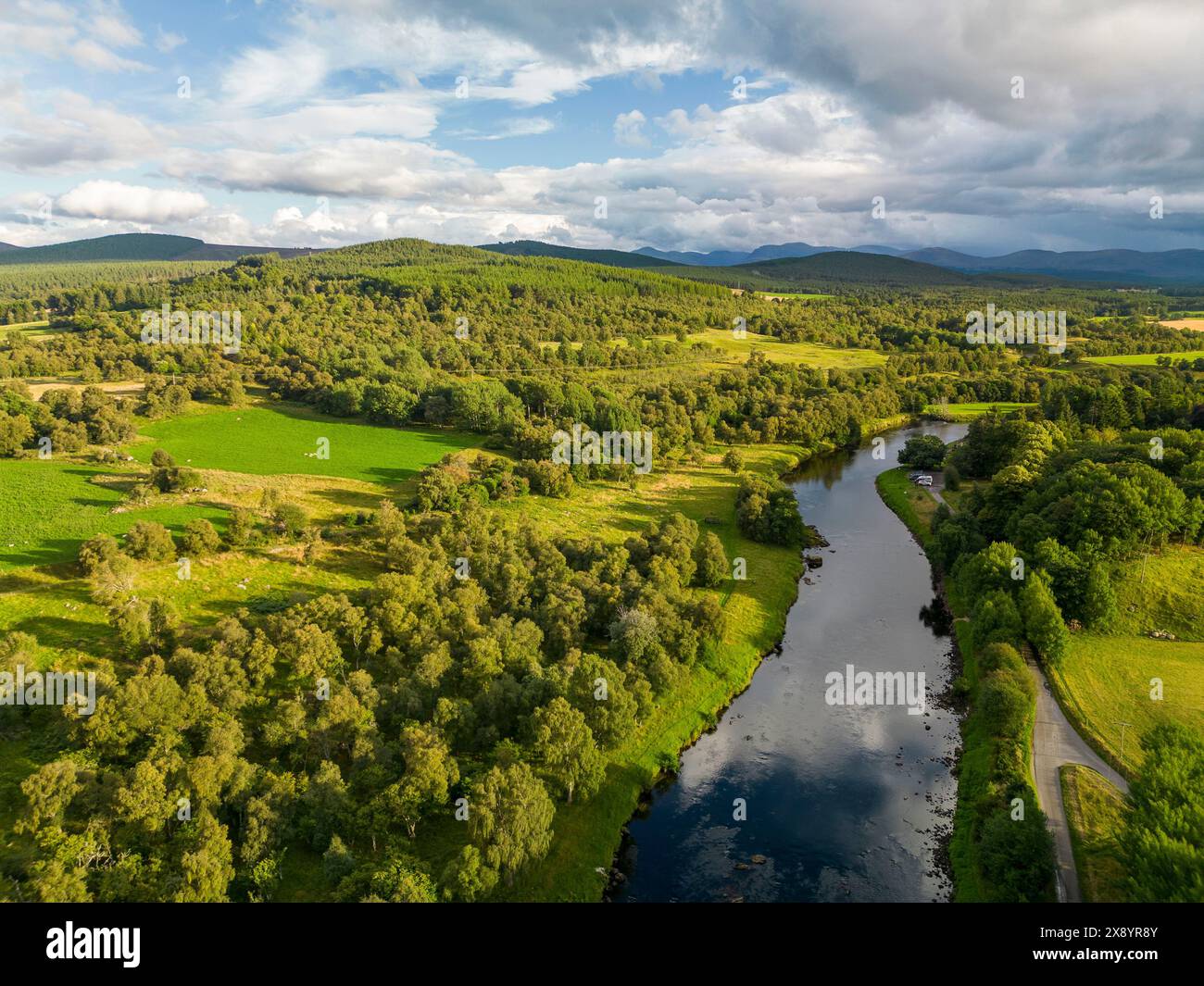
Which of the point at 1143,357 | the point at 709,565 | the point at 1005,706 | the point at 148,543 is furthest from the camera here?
the point at 1143,357

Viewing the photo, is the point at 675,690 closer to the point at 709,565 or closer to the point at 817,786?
the point at 817,786

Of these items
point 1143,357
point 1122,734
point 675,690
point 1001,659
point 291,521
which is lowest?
point 1122,734

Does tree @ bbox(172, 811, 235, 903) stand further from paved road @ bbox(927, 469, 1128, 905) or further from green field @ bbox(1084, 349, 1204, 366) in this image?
green field @ bbox(1084, 349, 1204, 366)

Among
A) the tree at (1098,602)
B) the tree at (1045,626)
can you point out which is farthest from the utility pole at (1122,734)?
the tree at (1098,602)

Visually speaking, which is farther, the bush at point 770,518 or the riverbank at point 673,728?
the bush at point 770,518

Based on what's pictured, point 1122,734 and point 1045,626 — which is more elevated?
point 1045,626

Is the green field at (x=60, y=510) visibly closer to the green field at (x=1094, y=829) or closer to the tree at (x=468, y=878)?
the tree at (x=468, y=878)

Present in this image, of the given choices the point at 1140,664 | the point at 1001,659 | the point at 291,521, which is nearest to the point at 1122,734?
the point at 1001,659
